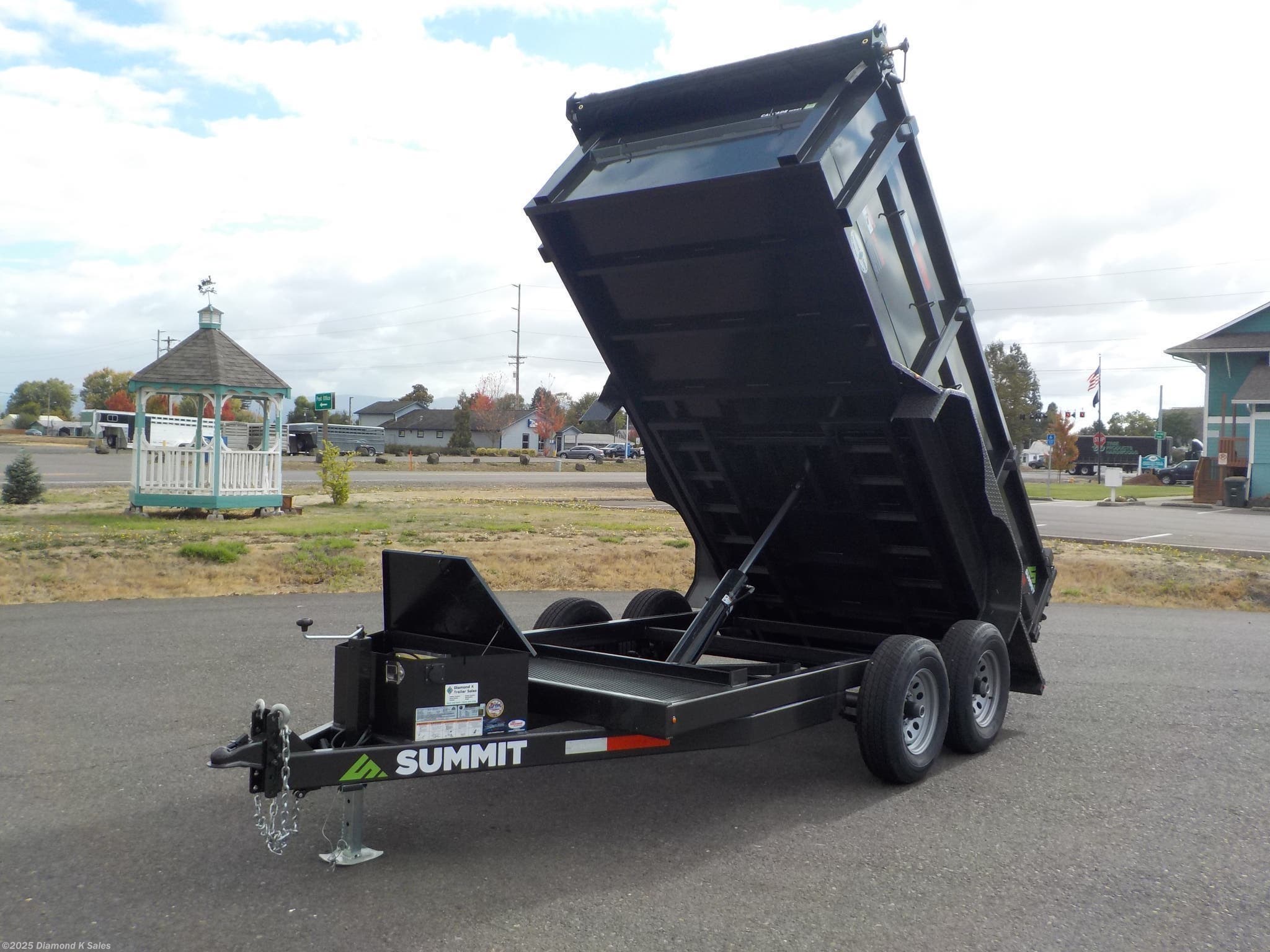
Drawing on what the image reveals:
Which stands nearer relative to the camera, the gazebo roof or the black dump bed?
the black dump bed

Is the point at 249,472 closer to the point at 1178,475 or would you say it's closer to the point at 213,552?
the point at 213,552

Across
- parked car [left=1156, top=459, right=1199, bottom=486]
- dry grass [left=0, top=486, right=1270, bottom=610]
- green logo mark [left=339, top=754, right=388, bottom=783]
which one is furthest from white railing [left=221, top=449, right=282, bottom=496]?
parked car [left=1156, top=459, right=1199, bottom=486]

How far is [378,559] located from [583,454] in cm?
6742

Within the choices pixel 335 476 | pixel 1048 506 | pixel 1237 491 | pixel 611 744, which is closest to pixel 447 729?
pixel 611 744

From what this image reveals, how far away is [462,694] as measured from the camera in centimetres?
439

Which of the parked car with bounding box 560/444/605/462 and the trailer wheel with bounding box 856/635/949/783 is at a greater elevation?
the parked car with bounding box 560/444/605/462

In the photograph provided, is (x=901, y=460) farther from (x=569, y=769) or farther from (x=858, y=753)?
(x=569, y=769)

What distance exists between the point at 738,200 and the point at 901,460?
5.59 ft

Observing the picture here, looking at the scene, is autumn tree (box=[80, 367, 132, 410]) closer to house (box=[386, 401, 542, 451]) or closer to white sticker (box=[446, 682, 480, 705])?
house (box=[386, 401, 542, 451])

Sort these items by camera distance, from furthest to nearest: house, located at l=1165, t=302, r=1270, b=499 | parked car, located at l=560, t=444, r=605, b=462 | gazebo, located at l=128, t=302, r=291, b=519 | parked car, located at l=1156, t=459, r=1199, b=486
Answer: parked car, located at l=560, t=444, r=605, b=462 → parked car, located at l=1156, t=459, r=1199, b=486 → house, located at l=1165, t=302, r=1270, b=499 → gazebo, located at l=128, t=302, r=291, b=519

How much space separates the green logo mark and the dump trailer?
0.4 inches

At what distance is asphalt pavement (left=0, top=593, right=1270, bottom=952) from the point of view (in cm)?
375

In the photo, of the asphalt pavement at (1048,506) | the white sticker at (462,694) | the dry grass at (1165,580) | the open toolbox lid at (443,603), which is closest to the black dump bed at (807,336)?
the open toolbox lid at (443,603)

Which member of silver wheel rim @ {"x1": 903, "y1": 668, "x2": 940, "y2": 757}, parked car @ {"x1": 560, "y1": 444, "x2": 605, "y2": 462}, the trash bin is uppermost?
parked car @ {"x1": 560, "y1": 444, "x2": 605, "y2": 462}
